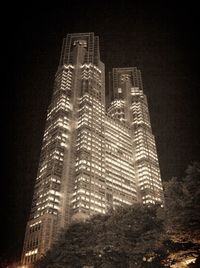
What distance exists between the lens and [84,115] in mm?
151875

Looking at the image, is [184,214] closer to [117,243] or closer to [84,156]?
[117,243]

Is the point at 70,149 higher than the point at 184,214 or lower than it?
higher

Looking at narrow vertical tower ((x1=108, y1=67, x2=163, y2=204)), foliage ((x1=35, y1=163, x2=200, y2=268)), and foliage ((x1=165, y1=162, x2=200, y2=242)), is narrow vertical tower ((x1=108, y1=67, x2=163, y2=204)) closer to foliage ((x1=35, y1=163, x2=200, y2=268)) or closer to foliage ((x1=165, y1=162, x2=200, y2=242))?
foliage ((x1=35, y1=163, x2=200, y2=268))

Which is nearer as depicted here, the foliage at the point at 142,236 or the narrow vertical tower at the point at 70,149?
the foliage at the point at 142,236

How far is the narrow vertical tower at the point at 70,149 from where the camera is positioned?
356 feet

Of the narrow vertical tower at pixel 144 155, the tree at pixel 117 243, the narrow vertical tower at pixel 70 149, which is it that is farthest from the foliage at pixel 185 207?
the narrow vertical tower at pixel 144 155

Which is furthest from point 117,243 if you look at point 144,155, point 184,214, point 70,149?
point 144,155

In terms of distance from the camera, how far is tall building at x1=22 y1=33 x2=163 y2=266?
11219 cm

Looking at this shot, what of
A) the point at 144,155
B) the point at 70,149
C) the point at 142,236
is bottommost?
the point at 142,236

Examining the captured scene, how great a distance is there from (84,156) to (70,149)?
10113 mm

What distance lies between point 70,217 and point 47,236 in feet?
46.7

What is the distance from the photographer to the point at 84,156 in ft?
433

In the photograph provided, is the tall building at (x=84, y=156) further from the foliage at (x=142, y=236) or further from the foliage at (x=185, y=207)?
the foliage at (x=185, y=207)

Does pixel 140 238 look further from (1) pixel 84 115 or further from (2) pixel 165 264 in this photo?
(1) pixel 84 115
